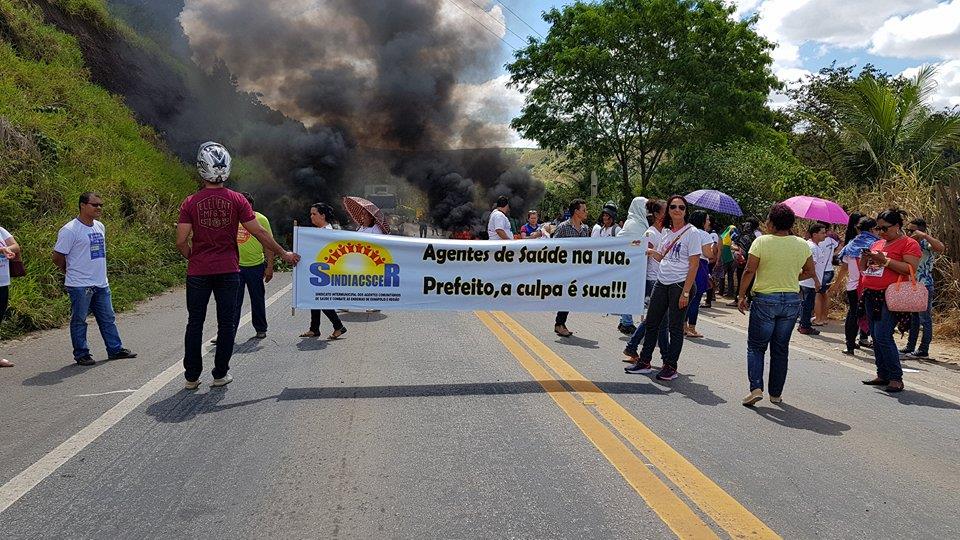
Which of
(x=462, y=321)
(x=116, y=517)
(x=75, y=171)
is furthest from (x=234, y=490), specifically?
(x=75, y=171)

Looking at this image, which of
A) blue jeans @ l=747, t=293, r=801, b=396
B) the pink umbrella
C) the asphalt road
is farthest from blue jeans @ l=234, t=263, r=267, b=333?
the pink umbrella

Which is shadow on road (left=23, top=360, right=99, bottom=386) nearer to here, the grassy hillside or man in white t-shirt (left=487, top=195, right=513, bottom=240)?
the grassy hillside

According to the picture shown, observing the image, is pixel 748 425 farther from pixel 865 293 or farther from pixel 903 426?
pixel 865 293

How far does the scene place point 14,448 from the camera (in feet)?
13.4

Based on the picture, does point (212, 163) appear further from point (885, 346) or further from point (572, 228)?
point (885, 346)

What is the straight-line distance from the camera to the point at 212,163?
5.20m

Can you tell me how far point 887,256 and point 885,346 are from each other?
0.83 m

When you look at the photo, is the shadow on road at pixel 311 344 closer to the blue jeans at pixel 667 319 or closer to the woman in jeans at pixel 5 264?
the woman in jeans at pixel 5 264

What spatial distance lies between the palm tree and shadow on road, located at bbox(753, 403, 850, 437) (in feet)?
36.4

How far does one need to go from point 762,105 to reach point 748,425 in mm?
19245

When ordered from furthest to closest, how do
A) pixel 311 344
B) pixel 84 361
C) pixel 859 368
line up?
pixel 311 344 → pixel 859 368 → pixel 84 361

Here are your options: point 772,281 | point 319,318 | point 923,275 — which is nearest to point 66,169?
point 319,318

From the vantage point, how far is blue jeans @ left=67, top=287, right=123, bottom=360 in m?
6.54

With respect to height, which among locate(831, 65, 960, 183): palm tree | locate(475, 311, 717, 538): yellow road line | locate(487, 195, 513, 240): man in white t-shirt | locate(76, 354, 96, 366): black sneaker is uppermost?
locate(831, 65, 960, 183): palm tree
